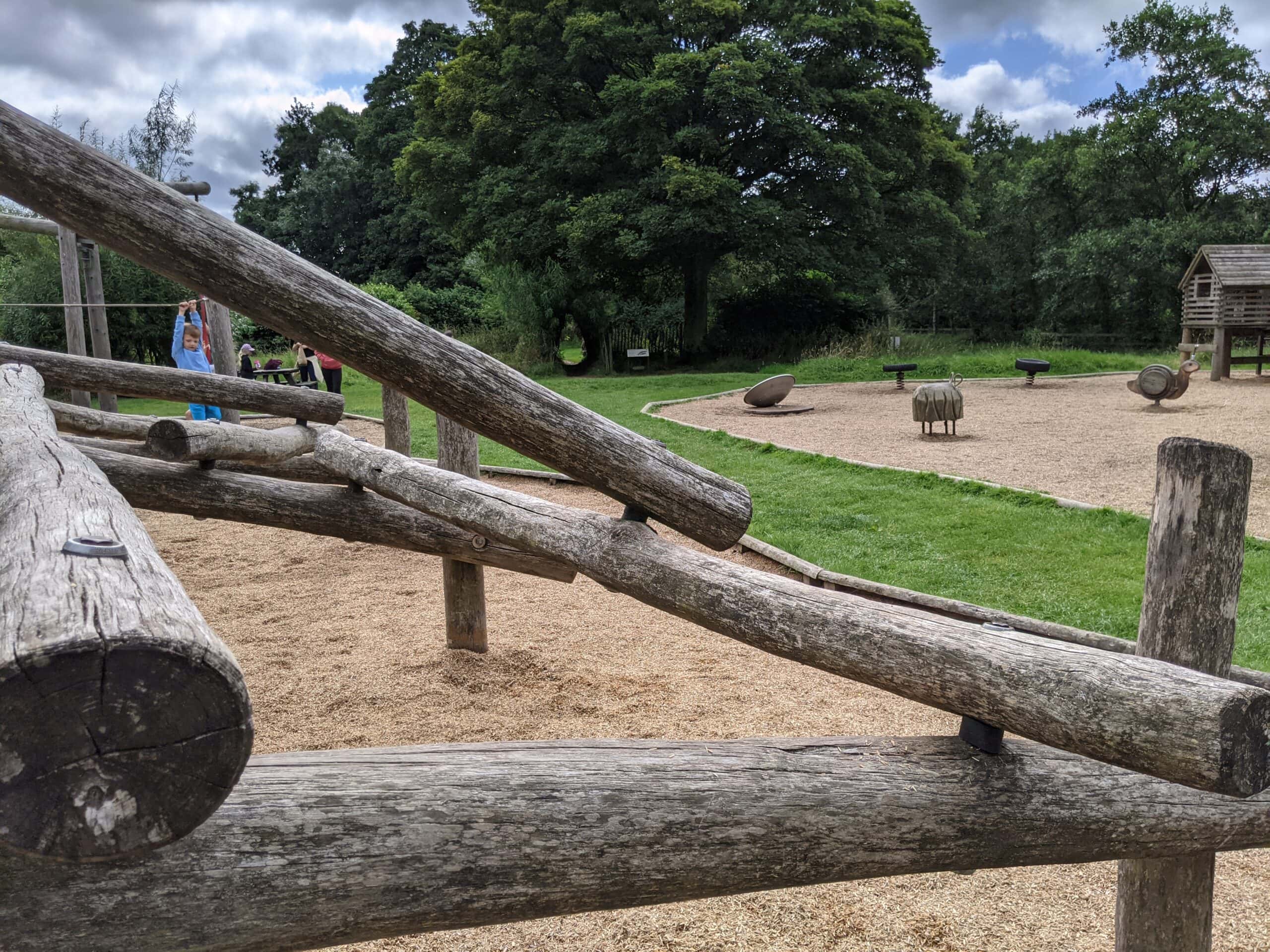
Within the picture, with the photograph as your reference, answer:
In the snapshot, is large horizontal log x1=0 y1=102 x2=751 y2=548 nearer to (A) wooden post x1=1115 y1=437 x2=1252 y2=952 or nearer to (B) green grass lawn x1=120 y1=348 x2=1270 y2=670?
(A) wooden post x1=1115 y1=437 x2=1252 y2=952

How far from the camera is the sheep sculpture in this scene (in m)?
12.9

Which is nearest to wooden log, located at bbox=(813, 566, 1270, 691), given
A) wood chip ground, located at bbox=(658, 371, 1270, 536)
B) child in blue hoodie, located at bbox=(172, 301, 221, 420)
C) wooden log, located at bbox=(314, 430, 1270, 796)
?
wooden log, located at bbox=(314, 430, 1270, 796)

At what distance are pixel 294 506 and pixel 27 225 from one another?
39.9 ft

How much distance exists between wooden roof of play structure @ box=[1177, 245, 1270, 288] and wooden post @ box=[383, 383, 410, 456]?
20433 mm

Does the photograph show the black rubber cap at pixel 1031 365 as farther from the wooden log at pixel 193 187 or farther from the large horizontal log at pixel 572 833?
the large horizontal log at pixel 572 833

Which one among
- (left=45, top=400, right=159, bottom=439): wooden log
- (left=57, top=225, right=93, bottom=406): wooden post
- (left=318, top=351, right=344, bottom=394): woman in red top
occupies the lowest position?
(left=45, top=400, right=159, bottom=439): wooden log

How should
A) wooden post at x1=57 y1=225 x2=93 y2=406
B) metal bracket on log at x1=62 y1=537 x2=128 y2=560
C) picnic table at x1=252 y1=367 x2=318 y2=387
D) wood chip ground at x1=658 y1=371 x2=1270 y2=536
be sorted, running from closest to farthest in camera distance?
metal bracket on log at x1=62 y1=537 x2=128 y2=560, wood chip ground at x1=658 y1=371 x2=1270 y2=536, wooden post at x1=57 y1=225 x2=93 y2=406, picnic table at x1=252 y1=367 x2=318 y2=387

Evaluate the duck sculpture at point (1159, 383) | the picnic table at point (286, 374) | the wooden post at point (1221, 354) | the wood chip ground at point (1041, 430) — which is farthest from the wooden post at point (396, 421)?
the wooden post at point (1221, 354)

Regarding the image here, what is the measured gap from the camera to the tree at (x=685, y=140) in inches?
970

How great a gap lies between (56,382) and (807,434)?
9.82 metres

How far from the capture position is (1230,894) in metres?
3.19

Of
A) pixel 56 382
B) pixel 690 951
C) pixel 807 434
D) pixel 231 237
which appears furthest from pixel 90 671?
pixel 807 434

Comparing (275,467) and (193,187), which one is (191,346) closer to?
(193,187)

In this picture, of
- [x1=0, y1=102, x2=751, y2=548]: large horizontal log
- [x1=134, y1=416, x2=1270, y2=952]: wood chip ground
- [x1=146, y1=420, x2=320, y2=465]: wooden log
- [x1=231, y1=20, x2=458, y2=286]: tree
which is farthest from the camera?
[x1=231, y1=20, x2=458, y2=286]: tree
